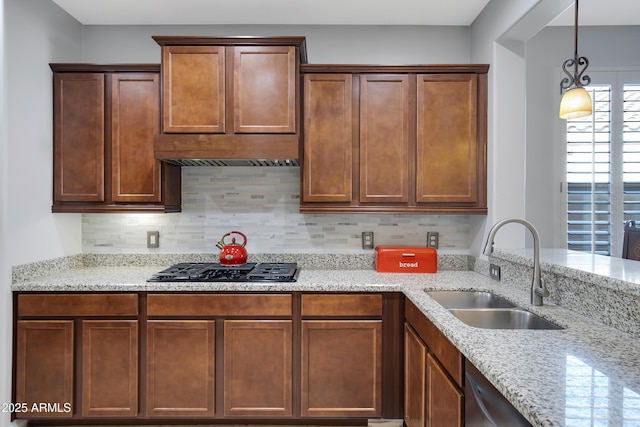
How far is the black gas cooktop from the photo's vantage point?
7.84 ft

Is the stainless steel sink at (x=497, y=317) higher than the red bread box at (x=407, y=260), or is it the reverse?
the red bread box at (x=407, y=260)

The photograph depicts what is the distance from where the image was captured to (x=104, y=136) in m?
2.66

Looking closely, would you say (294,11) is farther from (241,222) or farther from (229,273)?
(229,273)

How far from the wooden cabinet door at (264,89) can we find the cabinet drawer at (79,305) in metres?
1.27

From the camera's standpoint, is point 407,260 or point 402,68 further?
point 407,260

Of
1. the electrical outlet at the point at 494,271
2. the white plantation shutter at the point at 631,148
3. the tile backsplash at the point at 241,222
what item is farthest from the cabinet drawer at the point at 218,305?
the white plantation shutter at the point at 631,148

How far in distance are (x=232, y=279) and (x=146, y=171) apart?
0.99 meters

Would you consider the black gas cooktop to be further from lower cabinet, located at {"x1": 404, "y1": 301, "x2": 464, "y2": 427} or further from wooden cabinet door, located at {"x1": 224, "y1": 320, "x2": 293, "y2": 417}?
lower cabinet, located at {"x1": 404, "y1": 301, "x2": 464, "y2": 427}

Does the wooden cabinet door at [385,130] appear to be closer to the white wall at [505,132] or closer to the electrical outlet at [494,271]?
the white wall at [505,132]

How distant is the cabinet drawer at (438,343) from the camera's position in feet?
4.85

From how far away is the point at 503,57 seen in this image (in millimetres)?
2535

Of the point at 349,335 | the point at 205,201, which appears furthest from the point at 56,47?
the point at 349,335

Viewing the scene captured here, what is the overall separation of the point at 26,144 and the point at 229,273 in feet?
4.92

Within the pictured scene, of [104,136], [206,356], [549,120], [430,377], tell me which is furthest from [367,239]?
[104,136]
